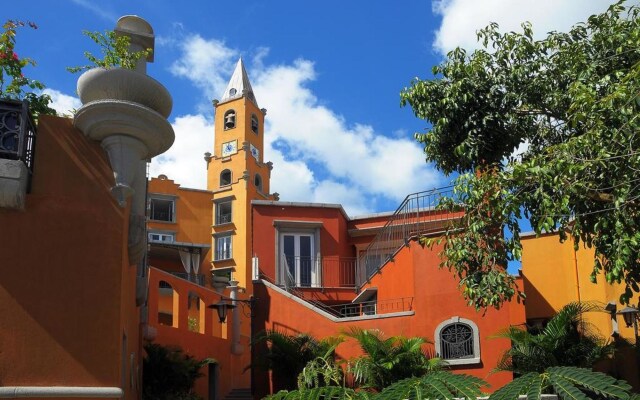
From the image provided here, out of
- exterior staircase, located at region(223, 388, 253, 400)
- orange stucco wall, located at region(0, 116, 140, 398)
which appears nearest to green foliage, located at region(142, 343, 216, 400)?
orange stucco wall, located at region(0, 116, 140, 398)

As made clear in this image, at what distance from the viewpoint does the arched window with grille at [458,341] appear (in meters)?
14.7

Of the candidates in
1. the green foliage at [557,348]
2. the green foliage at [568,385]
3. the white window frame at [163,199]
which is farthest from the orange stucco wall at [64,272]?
the white window frame at [163,199]

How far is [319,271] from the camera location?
2334cm

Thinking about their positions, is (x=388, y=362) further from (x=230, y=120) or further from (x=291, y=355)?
(x=230, y=120)

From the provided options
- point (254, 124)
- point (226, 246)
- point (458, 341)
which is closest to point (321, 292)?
point (458, 341)

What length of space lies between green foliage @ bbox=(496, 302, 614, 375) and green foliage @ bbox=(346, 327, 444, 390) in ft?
4.93

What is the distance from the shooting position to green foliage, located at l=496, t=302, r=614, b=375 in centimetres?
1326

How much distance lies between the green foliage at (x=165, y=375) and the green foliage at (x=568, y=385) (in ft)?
33.6

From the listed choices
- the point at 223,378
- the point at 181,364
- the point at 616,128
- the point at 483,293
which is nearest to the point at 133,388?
the point at 181,364

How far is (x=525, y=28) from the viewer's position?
12328mm

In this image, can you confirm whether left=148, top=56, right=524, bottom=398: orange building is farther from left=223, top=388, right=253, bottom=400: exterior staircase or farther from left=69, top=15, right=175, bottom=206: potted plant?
left=69, top=15, right=175, bottom=206: potted plant

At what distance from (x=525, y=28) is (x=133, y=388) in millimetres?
8690

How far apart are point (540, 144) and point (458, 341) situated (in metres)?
4.74

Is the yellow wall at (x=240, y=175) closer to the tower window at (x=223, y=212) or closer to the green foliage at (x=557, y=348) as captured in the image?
the tower window at (x=223, y=212)
